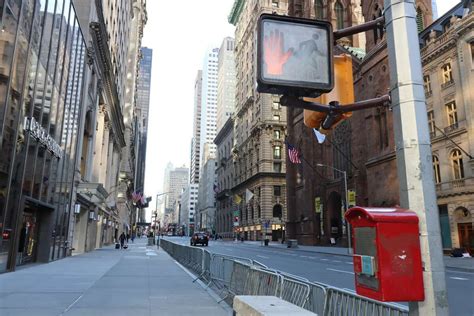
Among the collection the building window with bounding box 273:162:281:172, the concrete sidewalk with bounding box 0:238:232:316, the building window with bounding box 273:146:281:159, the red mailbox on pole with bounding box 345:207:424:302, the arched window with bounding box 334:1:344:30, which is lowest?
the concrete sidewalk with bounding box 0:238:232:316

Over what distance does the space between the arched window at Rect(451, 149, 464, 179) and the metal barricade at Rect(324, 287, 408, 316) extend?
31149mm

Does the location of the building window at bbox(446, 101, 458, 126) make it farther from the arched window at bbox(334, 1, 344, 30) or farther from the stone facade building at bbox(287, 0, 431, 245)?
the arched window at bbox(334, 1, 344, 30)

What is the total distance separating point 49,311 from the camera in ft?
28.9

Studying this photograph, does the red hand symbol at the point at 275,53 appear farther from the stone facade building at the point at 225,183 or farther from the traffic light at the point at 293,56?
the stone facade building at the point at 225,183

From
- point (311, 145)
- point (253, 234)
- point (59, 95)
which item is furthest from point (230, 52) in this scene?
point (59, 95)

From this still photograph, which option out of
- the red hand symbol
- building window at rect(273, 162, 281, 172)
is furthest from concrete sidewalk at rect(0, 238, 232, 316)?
building window at rect(273, 162, 281, 172)

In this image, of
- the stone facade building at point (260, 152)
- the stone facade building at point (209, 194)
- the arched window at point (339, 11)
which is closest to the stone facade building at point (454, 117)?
the arched window at point (339, 11)

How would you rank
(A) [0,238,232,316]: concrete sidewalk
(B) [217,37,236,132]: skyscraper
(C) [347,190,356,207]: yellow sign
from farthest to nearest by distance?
(B) [217,37,236,132]: skyscraper → (C) [347,190,356,207]: yellow sign → (A) [0,238,232,316]: concrete sidewalk

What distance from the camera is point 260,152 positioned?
290ft

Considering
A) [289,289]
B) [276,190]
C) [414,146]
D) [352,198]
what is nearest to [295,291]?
[289,289]

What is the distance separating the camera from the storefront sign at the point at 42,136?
17234 mm

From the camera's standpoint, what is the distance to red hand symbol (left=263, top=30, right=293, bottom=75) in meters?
3.54

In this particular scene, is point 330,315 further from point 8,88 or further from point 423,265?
point 8,88

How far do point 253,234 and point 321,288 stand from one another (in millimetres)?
85528
